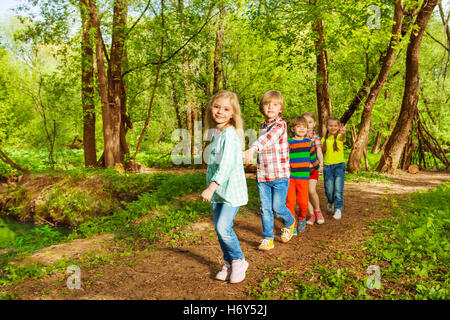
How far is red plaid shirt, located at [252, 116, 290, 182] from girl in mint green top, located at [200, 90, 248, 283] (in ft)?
2.86

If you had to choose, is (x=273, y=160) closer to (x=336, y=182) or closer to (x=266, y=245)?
(x=266, y=245)

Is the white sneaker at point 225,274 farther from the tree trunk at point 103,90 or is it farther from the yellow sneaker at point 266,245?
the tree trunk at point 103,90

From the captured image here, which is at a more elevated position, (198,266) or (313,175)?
(313,175)

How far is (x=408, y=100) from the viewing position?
11555mm

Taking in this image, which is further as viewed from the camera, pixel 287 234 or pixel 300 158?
pixel 300 158

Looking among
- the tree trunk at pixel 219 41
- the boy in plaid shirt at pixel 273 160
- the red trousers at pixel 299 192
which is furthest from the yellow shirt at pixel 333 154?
the tree trunk at pixel 219 41

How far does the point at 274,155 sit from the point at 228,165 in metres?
1.17

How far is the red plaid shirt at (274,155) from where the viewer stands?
12.5 feet

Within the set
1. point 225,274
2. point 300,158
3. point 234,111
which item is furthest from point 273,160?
point 225,274

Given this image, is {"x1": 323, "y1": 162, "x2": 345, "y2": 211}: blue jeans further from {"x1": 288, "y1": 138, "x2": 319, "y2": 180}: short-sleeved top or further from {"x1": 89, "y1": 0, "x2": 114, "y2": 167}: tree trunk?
{"x1": 89, "y1": 0, "x2": 114, "y2": 167}: tree trunk

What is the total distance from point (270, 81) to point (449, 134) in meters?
9.72

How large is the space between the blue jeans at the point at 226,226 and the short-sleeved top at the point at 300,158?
190 cm
